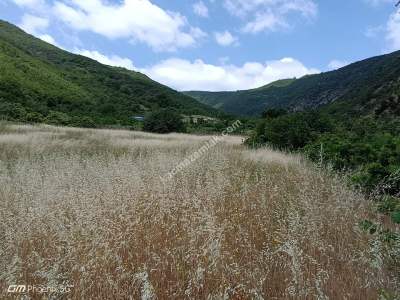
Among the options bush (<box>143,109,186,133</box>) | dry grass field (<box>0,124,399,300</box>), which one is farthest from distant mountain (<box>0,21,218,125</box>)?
dry grass field (<box>0,124,399,300</box>)

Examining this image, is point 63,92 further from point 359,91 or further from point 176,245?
point 176,245

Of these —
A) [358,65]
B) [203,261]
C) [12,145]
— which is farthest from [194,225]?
[358,65]

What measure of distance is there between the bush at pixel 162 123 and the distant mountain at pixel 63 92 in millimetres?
6315

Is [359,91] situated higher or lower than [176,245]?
higher

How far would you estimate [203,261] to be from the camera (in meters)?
2.93

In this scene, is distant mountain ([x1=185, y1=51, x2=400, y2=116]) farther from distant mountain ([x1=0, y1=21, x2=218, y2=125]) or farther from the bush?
distant mountain ([x1=0, y1=21, x2=218, y2=125])

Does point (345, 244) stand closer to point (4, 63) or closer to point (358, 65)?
point (4, 63)

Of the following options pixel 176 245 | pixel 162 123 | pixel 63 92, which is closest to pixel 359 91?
pixel 162 123

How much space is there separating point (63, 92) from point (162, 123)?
109ft

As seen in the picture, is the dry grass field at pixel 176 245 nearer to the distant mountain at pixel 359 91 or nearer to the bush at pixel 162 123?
the bush at pixel 162 123

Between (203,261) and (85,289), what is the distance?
35.9 inches

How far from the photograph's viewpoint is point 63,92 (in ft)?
174

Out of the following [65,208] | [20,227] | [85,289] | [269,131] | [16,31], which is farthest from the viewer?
[16,31]

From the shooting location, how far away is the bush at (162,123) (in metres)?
25.4
